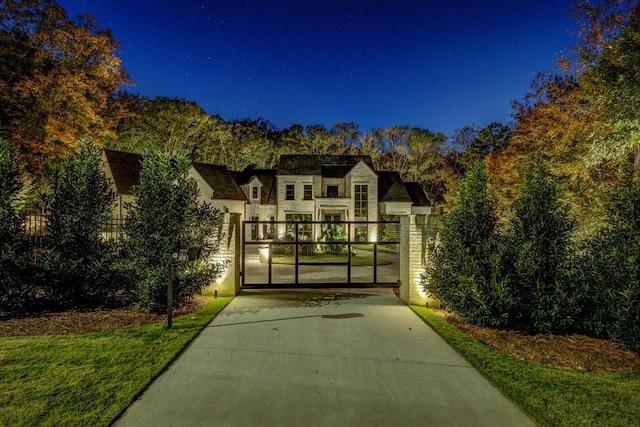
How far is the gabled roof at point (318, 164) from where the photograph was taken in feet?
102

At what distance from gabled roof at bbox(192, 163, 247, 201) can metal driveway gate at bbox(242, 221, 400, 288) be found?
12.7 feet

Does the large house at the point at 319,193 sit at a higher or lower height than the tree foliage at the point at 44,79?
lower

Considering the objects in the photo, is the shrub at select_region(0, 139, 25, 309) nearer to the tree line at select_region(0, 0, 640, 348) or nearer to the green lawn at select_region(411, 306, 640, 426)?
the tree line at select_region(0, 0, 640, 348)

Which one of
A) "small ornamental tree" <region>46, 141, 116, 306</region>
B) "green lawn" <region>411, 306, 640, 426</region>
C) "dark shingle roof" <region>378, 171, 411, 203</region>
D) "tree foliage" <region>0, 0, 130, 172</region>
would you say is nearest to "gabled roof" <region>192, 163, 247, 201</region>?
"tree foliage" <region>0, 0, 130, 172</region>

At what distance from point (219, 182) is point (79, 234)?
19843 mm

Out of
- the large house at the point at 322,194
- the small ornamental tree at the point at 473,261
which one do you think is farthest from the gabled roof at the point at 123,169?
the small ornamental tree at the point at 473,261

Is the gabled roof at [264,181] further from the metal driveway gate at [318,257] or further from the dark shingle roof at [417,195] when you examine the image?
the dark shingle roof at [417,195]

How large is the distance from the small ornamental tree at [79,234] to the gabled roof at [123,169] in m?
17.1

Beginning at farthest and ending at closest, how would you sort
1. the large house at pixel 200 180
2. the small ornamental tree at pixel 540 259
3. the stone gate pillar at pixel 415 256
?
1. the large house at pixel 200 180
2. the stone gate pillar at pixel 415 256
3. the small ornamental tree at pixel 540 259

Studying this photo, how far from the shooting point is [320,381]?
4957mm

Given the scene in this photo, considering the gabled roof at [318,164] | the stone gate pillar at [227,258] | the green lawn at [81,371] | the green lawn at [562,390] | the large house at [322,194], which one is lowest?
the green lawn at [562,390]

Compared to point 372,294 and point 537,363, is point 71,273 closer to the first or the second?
point 372,294

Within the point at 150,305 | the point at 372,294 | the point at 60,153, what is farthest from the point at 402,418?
the point at 60,153

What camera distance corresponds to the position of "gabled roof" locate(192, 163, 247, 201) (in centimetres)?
2706
